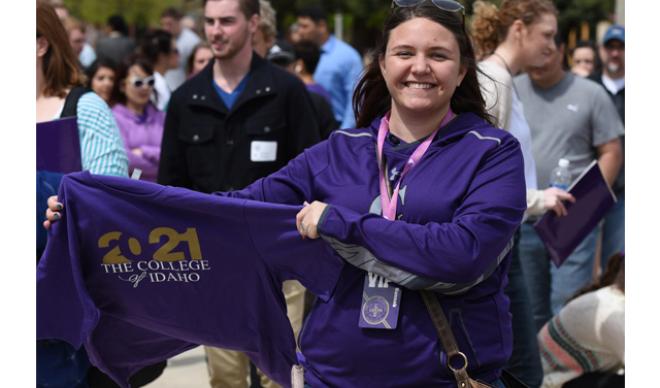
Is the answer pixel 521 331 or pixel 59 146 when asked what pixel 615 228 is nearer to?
pixel 521 331

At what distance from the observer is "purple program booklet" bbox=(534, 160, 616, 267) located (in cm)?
632

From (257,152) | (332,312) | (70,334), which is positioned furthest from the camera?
(257,152)

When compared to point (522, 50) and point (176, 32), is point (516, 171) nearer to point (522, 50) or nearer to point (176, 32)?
point (522, 50)

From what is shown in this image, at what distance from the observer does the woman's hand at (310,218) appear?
141 inches

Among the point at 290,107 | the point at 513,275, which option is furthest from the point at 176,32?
the point at 513,275

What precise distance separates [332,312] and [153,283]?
0.80 meters

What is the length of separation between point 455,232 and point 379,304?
1.07ft

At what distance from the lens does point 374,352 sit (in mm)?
3568

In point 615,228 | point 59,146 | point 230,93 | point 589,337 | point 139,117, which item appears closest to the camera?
point 59,146

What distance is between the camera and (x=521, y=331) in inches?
218

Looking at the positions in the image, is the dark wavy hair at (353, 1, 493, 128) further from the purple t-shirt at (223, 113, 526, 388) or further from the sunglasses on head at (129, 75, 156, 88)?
the sunglasses on head at (129, 75, 156, 88)

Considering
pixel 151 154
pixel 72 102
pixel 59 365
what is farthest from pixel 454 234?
pixel 151 154

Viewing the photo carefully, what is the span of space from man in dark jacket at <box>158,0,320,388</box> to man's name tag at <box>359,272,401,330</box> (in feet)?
9.16

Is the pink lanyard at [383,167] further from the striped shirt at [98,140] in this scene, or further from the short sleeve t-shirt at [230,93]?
the short sleeve t-shirt at [230,93]
